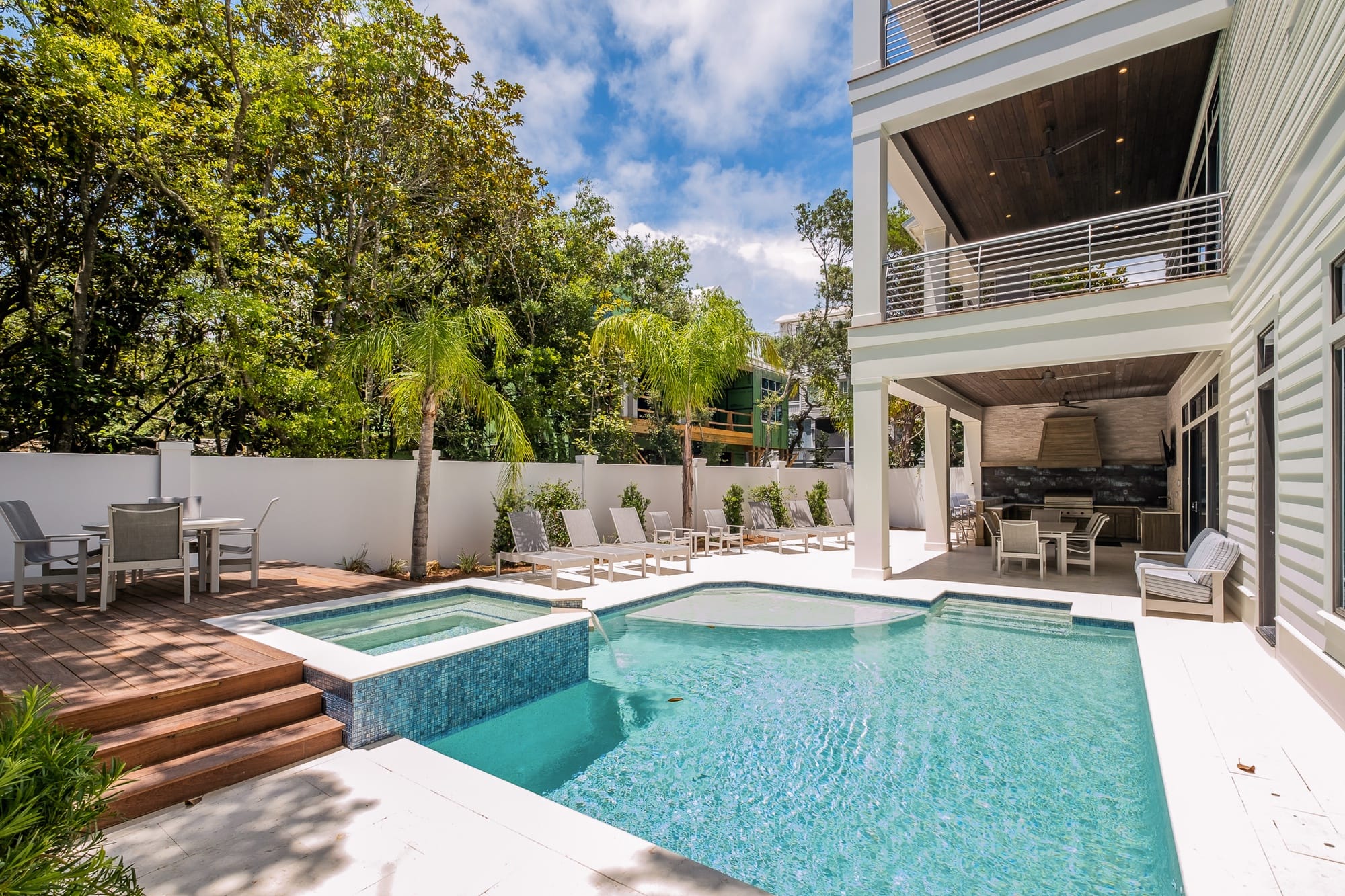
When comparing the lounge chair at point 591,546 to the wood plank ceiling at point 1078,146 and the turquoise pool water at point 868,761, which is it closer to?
the turquoise pool water at point 868,761

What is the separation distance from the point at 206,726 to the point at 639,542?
25.0 ft

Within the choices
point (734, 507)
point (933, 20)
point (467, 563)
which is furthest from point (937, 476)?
point (467, 563)

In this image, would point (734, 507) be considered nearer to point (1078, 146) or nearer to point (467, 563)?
point (467, 563)

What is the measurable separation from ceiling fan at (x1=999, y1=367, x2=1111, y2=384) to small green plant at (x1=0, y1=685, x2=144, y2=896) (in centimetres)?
1184

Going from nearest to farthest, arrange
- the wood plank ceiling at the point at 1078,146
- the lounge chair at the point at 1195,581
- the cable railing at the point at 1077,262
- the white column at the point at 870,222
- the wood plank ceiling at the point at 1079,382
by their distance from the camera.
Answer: the lounge chair at the point at 1195,581 < the cable railing at the point at 1077,262 < the wood plank ceiling at the point at 1078,146 < the white column at the point at 870,222 < the wood plank ceiling at the point at 1079,382

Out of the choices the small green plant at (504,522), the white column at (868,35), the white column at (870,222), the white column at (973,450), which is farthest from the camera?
the white column at (973,450)

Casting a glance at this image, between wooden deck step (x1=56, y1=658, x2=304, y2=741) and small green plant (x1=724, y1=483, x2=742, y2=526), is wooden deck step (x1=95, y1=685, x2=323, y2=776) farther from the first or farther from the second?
small green plant (x1=724, y1=483, x2=742, y2=526)

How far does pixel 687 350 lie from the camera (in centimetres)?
1257

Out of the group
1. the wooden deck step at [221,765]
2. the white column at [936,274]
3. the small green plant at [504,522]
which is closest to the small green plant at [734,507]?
the small green plant at [504,522]

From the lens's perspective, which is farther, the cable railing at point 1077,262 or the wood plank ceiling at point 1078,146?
the wood plank ceiling at point 1078,146

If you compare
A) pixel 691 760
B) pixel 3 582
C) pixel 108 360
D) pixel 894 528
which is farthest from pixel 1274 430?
pixel 108 360

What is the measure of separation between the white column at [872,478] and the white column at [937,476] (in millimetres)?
4142

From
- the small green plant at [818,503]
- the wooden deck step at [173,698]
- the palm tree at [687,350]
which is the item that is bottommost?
the wooden deck step at [173,698]

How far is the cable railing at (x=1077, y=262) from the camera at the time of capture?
24.8ft
